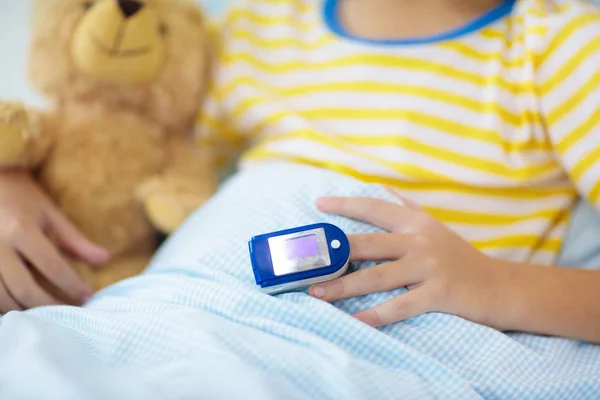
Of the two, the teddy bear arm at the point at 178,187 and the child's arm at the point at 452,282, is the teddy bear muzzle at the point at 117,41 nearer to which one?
the teddy bear arm at the point at 178,187

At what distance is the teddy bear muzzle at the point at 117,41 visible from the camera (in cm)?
71

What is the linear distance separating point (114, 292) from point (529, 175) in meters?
0.53

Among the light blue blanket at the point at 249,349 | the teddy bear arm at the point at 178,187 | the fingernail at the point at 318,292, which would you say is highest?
the teddy bear arm at the point at 178,187

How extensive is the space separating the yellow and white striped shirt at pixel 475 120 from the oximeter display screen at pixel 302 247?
0.22m

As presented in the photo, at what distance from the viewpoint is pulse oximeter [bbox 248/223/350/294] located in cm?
52

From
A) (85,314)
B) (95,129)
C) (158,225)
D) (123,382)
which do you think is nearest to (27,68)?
(95,129)

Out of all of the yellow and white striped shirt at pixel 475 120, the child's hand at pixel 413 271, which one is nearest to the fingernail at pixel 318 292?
the child's hand at pixel 413 271

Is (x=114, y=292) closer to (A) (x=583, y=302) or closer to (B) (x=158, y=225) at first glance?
(B) (x=158, y=225)

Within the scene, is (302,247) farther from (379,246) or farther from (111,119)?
(111,119)

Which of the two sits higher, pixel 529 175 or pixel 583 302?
pixel 529 175

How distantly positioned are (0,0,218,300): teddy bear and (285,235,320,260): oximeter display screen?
0.90 feet

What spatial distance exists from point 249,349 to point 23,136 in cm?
41

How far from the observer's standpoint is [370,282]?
1.85ft

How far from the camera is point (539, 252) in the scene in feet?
2.41
